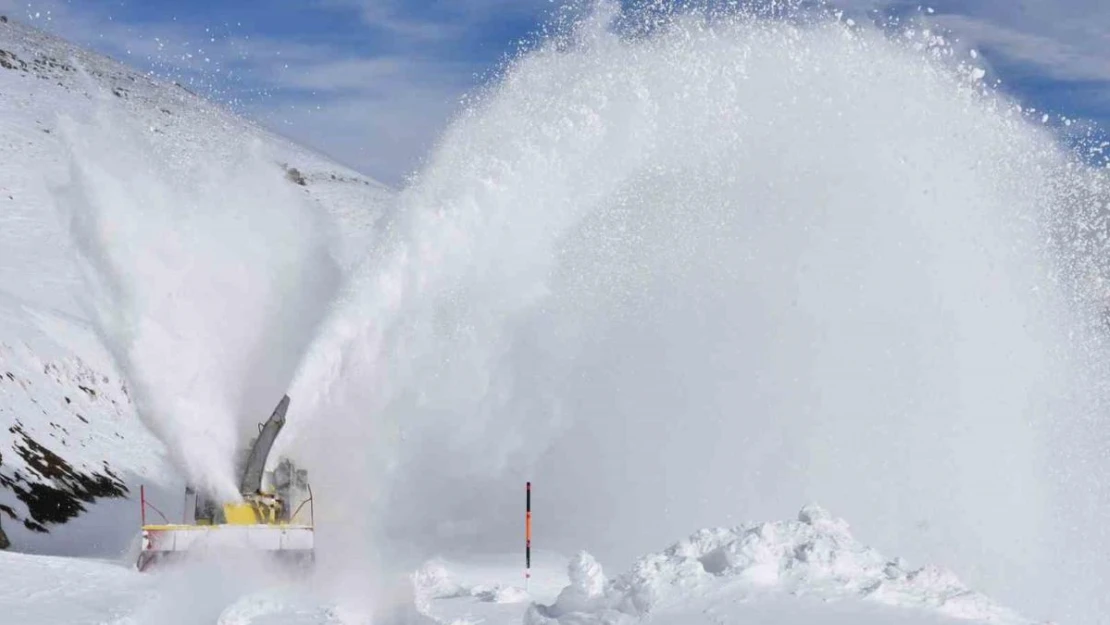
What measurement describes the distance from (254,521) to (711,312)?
7191mm

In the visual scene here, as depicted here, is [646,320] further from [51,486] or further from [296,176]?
[296,176]

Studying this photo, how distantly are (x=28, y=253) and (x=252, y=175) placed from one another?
16.1m

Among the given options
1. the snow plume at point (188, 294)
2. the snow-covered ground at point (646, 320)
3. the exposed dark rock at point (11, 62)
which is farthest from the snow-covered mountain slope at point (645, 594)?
the exposed dark rock at point (11, 62)

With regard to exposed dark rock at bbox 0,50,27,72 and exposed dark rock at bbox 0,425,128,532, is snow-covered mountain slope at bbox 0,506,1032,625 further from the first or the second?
exposed dark rock at bbox 0,50,27,72

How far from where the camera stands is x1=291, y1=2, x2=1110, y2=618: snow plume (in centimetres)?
1569

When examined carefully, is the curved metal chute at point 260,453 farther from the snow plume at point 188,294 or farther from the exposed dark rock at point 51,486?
the exposed dark rock at point 51,486

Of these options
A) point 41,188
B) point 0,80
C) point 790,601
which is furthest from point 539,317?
point 0,80

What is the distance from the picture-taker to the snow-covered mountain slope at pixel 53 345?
62.3 feet

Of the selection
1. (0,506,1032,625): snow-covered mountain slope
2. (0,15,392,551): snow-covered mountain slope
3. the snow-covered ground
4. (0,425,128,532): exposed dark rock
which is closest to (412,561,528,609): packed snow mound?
(0,506,1032,625): snow-covered mountain slope

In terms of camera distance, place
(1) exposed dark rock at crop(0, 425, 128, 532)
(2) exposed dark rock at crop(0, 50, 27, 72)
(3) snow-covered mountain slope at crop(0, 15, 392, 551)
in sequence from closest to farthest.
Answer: (1) exposed dark rock at crop(0, 425, 128, 532), (3) snow-covered mountain slope at crop(0, 15, 392, 551), (2) exposed dark rock at crop(0, 50, 27, 72)

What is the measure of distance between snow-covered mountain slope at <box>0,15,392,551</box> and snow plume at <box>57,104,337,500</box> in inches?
14.3

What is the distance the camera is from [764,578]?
867 centimetres

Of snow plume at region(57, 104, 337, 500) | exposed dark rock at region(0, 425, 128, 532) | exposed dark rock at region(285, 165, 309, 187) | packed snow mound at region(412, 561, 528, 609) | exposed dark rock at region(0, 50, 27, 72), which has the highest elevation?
exposed dark rock at region(0, 50, 27, 72)

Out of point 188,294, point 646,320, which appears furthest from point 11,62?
point 646,320
